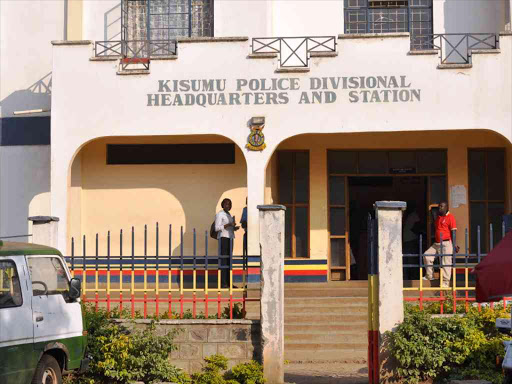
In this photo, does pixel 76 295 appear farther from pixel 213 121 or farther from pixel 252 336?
pixel 213 121

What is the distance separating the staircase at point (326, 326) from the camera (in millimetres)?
13375

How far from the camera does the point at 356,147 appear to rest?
59.2 feet

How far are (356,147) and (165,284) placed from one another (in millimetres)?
4561

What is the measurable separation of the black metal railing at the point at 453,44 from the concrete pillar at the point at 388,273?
6.28m

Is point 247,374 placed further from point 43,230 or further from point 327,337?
point 43,230

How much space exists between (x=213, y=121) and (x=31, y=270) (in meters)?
6.74

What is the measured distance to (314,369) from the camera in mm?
12828

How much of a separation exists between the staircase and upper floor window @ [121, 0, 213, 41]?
5767mm

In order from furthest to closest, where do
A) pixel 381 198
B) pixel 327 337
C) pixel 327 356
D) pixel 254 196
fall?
pixel 381 198 < pixel 254 196 < pixel 327 337 < pixel 327 356

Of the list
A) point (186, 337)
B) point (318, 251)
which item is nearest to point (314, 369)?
point (186, 337)

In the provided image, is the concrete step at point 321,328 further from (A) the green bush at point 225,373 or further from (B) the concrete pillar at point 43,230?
(B) the concrete pillar at point 43,230

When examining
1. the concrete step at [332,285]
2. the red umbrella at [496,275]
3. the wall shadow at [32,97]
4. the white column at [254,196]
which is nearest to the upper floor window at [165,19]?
the wall shadow at [32,97]

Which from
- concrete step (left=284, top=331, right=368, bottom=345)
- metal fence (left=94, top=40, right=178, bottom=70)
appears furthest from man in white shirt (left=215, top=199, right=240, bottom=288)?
metal fence (left=94, top=40, right=178, bottom=70)

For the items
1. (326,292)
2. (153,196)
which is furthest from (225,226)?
(153,196)
